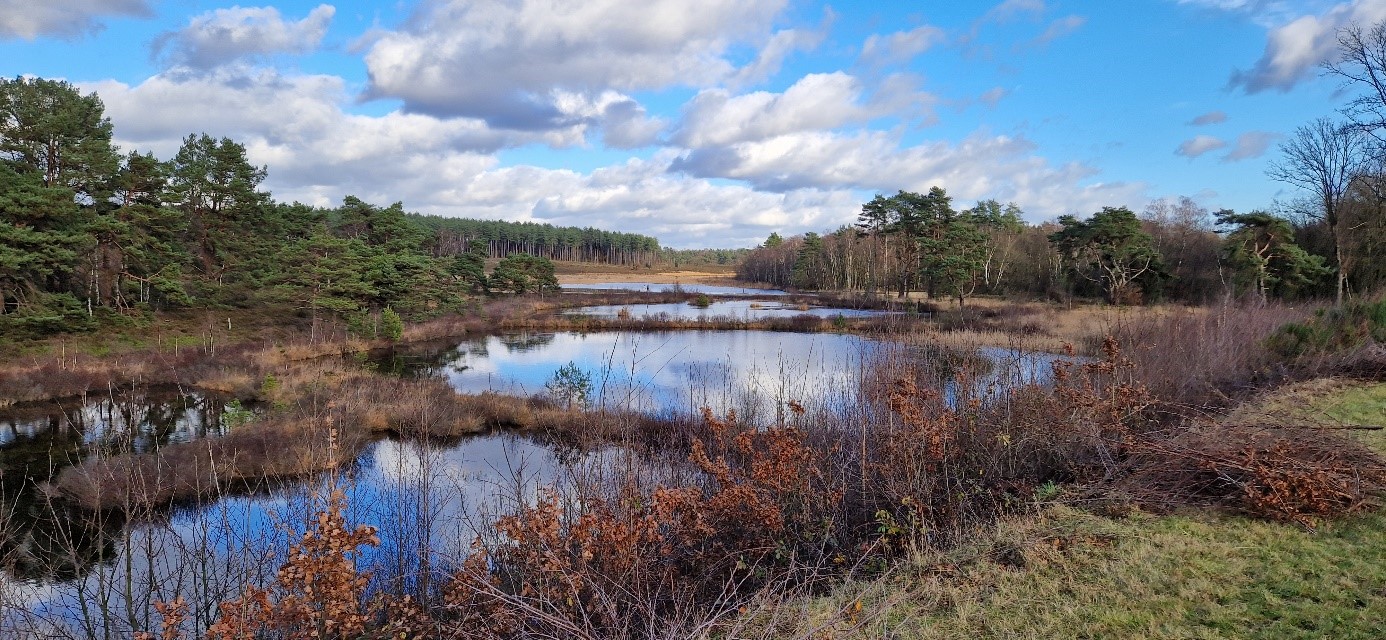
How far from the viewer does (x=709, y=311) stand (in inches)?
1884

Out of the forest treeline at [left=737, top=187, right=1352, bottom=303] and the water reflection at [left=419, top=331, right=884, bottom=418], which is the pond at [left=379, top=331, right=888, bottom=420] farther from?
the forest treeline at [left=737, top=187, right=1352, bottom=303]

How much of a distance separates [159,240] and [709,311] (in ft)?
104

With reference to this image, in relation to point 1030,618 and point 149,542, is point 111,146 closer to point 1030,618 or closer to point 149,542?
point 149,542

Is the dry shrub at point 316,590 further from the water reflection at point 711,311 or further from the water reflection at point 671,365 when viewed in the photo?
the water reflection at point 711,311

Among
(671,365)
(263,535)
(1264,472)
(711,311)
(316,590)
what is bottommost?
(671,365)

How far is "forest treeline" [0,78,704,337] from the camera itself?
22.8 metres

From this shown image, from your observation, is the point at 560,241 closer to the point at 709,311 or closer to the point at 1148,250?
the point at 709,311

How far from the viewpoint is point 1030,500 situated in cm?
582

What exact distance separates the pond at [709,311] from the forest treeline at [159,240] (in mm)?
10588

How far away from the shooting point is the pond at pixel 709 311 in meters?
42.4

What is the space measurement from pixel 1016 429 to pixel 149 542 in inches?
314

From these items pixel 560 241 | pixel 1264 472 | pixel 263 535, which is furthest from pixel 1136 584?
pixel 560 241

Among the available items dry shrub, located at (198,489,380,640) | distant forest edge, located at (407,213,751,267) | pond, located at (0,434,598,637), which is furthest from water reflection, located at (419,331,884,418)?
distant forest edge, located at (407,213,751,267)

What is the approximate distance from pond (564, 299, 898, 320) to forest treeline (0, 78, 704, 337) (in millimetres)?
10588
